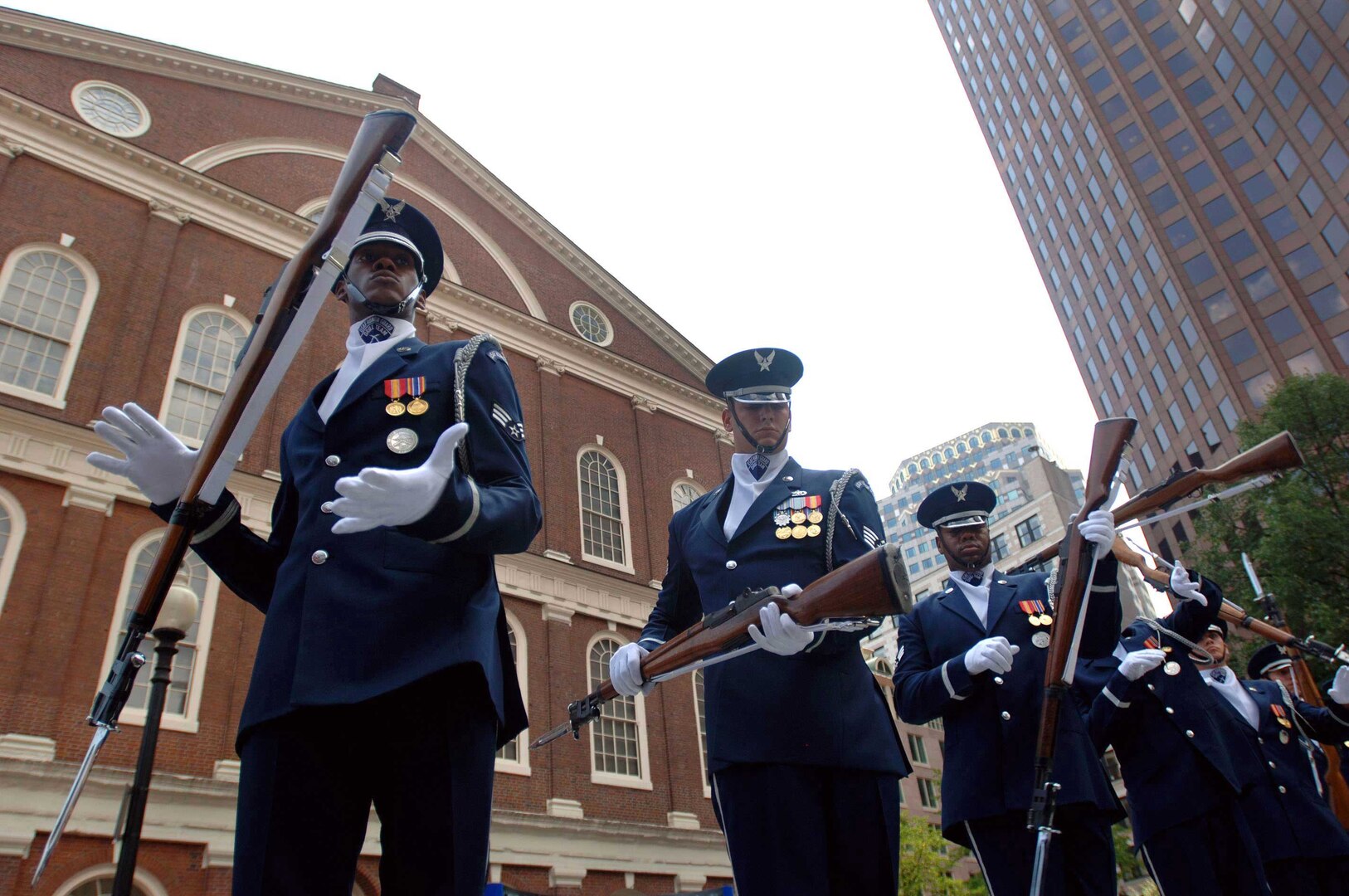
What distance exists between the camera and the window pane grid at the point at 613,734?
21.2m

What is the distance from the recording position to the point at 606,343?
28.5 m

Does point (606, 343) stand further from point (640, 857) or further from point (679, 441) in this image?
point (640, 857)

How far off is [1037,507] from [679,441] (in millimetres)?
72864

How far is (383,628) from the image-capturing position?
8.62 ft

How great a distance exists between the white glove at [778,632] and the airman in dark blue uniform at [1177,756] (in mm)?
3448

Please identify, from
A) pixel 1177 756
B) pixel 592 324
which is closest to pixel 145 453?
pixel 1177 756

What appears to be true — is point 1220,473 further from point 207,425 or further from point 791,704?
point 207,425

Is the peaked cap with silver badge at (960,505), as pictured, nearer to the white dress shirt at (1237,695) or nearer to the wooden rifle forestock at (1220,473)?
the wooden rifle forestock at (1220,473)

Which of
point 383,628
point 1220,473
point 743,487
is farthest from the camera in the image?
point 1220,473

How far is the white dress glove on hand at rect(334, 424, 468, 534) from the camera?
236 cm

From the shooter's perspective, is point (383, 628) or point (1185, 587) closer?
point (383, 628)

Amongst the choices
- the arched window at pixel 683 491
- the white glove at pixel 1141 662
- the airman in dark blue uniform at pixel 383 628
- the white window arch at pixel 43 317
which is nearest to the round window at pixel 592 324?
the arched window at pixel 683 491

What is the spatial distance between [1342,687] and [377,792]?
8072 mm

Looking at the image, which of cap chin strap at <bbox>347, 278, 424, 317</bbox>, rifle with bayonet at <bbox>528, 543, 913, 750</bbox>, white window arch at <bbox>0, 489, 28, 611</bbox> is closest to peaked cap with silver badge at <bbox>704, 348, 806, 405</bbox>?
rifle with bayonet at <bbox>528, 543, 913, 750</bbox>
